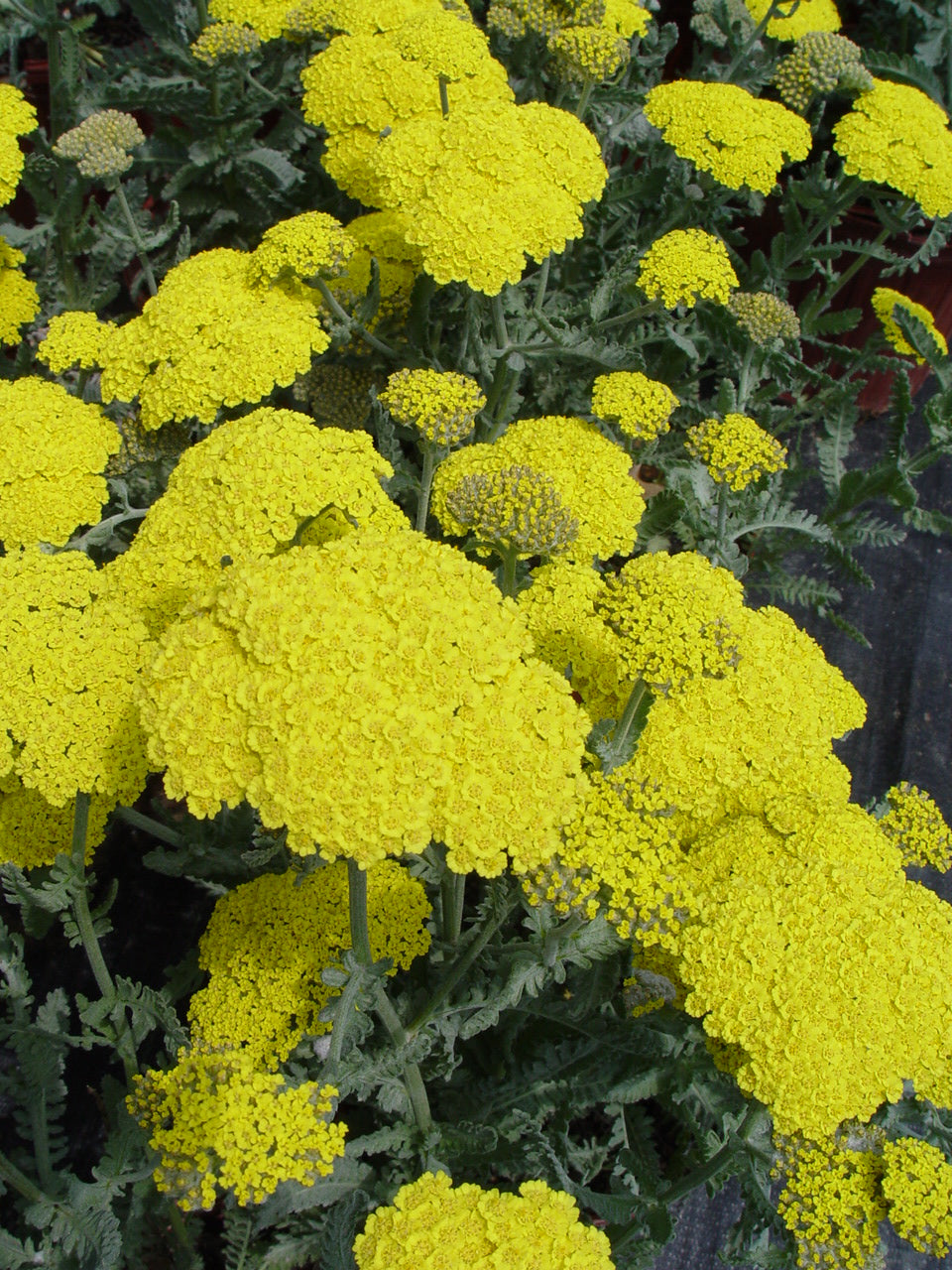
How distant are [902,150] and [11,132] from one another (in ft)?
10.2

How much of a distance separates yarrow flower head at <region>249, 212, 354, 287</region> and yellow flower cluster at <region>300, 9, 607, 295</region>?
0.19 metres

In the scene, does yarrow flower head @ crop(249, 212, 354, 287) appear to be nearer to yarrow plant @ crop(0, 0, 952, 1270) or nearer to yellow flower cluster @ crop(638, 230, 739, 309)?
yarrow plant @ crop(0, 0, 952, 1270)

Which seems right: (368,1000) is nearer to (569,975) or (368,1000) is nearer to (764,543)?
(569,975)

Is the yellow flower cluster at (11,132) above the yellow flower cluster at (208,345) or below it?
above

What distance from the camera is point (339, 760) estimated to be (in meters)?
1.44

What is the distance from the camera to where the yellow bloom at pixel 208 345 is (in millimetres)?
2645

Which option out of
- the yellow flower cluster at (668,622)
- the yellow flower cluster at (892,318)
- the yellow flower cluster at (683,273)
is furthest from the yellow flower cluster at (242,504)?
the yellow flower cluster at (892,318)

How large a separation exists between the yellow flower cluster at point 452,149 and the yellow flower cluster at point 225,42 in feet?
1.11

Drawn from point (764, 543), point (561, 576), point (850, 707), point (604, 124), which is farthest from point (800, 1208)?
point (604, 124)

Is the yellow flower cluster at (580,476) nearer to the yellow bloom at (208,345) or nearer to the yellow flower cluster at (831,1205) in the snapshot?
the yellow bloom at (208,345)

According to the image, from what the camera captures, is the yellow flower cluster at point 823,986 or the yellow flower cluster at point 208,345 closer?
the yellow flower cluster at point 823,986

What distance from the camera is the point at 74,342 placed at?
2.90 m

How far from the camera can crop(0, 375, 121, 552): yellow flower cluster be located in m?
2.58

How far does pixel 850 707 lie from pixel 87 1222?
2.02 m
